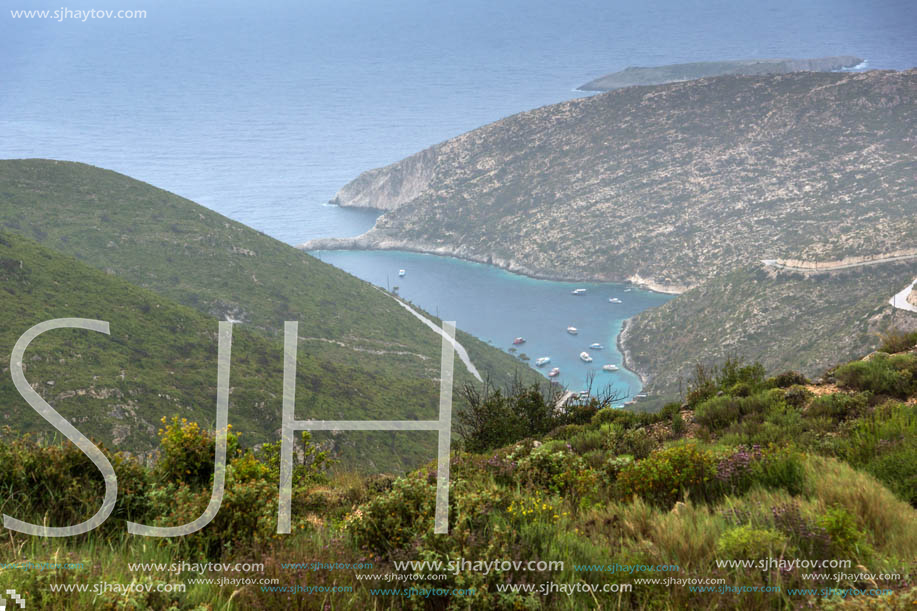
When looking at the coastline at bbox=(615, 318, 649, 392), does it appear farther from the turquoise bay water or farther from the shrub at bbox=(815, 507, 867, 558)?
the shrub at bbox=(815, 507, 867, 558)

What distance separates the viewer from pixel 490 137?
6506 inches

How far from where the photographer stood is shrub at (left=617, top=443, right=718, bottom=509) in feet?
18.1

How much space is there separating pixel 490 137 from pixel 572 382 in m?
94.7

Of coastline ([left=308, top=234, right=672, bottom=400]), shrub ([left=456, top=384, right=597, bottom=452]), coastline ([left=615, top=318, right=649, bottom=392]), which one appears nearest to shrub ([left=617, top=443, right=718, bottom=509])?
shrub ([left=456, top=384, right=597, bottom=452])

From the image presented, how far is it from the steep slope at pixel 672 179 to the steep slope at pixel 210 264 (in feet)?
197

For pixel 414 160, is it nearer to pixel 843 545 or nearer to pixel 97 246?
pixel 97 246

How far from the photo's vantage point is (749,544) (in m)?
3.60

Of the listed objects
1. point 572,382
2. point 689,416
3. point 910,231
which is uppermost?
point 910,231

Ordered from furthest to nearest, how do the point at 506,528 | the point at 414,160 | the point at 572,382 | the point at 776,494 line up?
the point at 414,160 < the point at 572,382 < the point at 776,494 < the point at 506,528

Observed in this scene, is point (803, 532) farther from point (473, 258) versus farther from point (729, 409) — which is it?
point (473, 258)

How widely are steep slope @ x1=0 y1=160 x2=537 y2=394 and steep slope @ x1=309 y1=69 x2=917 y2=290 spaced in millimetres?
60085

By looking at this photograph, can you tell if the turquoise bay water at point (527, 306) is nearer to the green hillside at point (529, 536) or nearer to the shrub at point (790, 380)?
the shrub at point (790, 380)

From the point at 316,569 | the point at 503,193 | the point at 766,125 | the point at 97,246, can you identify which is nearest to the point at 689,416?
the point at 316,569

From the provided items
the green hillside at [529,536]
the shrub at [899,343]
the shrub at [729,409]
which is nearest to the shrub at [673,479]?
the green hillside at [529,536]
